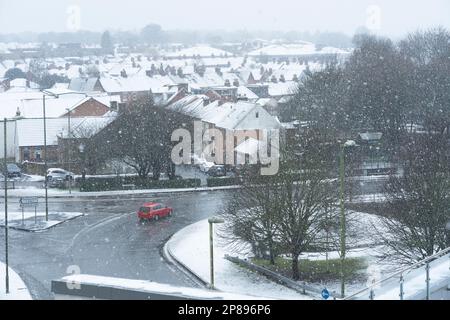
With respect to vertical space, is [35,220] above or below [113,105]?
below

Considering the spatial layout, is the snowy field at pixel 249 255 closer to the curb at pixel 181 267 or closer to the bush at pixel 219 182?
the curb at pixel 181 267

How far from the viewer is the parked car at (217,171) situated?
21.6 metres

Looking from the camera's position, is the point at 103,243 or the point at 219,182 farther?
the point at 219,182

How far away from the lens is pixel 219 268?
474 inches

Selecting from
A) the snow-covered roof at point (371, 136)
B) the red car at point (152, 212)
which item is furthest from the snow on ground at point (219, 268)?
the snow-covered roof at point (371, 136)

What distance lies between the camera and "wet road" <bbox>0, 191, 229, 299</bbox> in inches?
462

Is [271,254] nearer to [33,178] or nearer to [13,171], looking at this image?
[33,178]

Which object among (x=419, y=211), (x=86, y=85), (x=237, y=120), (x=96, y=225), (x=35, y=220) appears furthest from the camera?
(x=86, y=85)

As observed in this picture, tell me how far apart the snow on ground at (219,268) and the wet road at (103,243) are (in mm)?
322

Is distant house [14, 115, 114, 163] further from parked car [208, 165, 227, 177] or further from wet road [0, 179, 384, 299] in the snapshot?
wet road [0, 179, 384, 299]

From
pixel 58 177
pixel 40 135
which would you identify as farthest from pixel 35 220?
pixel 40 135

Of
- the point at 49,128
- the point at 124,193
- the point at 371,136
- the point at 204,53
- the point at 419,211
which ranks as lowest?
the point at 124,193

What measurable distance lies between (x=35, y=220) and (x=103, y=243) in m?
2.55
